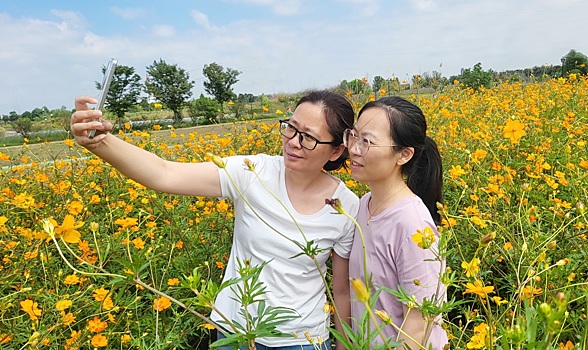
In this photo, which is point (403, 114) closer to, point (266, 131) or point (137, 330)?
point (137, 330)

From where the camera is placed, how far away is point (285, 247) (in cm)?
131

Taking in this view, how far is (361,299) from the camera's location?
0.40 m

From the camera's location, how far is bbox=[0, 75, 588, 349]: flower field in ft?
2.97

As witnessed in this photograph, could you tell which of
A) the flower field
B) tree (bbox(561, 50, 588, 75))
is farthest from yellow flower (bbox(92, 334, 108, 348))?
tree (bbox(561, 50, 588, 75))

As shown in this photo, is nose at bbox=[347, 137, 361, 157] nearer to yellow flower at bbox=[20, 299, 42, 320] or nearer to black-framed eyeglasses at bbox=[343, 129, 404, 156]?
black-framed eyeglasses at bbox=[343, 129, 404, 156]

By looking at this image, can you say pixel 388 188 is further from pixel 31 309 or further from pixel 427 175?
pixel 31 309

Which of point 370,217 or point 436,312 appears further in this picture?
point 370,217

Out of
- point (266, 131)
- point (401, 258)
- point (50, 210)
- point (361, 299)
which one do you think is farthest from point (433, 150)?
point (266, 131)

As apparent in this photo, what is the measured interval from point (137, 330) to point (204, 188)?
565mm

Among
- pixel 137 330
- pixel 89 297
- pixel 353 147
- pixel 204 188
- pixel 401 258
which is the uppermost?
pixel 353 147

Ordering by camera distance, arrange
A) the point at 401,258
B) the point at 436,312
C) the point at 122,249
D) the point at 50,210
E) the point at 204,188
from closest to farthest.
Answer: the point at 436,312 < the point at 401,258 < the point at 204,188 < the point at 122,249 < the point at 50,210

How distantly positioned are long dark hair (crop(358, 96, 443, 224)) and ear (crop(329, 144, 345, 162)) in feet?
0.43

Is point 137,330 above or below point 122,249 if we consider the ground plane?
below

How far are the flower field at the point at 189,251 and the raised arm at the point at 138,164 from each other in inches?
7.6
